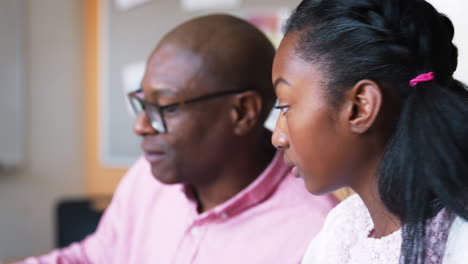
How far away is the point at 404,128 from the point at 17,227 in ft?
9.55

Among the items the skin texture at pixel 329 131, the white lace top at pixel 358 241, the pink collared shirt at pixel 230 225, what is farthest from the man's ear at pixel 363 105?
the pink collared shirt at pixel 230 225

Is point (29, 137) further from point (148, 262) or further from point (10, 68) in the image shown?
point (148, 262)

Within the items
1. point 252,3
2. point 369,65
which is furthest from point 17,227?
point 369,65

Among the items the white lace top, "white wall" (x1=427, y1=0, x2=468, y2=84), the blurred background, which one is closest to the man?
the white lace top

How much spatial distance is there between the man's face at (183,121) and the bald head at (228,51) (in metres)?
0.01

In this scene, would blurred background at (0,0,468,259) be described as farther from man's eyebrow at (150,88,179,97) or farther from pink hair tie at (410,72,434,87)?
pink hair tie at (410,72,434,87)

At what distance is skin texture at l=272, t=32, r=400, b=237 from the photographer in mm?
702

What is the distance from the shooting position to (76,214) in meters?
1.99

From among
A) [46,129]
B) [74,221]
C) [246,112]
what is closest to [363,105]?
[246,112]

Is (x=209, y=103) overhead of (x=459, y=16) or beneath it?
beneath

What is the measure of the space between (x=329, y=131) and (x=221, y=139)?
17.2 inches

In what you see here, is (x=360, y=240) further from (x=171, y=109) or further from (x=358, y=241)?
(x=171, y=109)

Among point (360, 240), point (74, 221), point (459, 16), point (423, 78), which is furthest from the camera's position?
point (74, 221)

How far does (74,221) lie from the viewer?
6.47 ft
